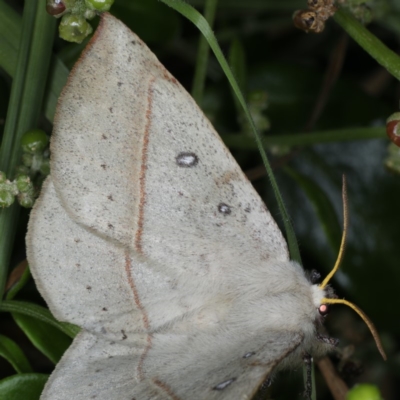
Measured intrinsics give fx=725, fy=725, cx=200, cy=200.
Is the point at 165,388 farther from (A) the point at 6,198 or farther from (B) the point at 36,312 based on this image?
(A) the point at 6,198

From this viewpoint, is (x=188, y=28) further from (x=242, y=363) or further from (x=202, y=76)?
(x=242, y=363)

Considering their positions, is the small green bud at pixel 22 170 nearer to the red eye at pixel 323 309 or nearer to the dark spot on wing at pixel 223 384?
the dark spot on wing at pixel 223 384

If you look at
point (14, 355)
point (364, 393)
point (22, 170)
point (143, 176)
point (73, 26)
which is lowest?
point (364, 393)

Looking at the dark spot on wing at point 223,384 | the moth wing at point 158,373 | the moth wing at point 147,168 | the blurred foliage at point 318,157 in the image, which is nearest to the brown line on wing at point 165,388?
the moth wing at point 158,373

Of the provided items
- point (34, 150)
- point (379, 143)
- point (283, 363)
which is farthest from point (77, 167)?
point (379, 143)

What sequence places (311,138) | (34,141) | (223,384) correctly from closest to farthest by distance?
(223,384) → (34,141) → (311,138)

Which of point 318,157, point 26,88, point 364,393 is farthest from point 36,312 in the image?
point 318,157
